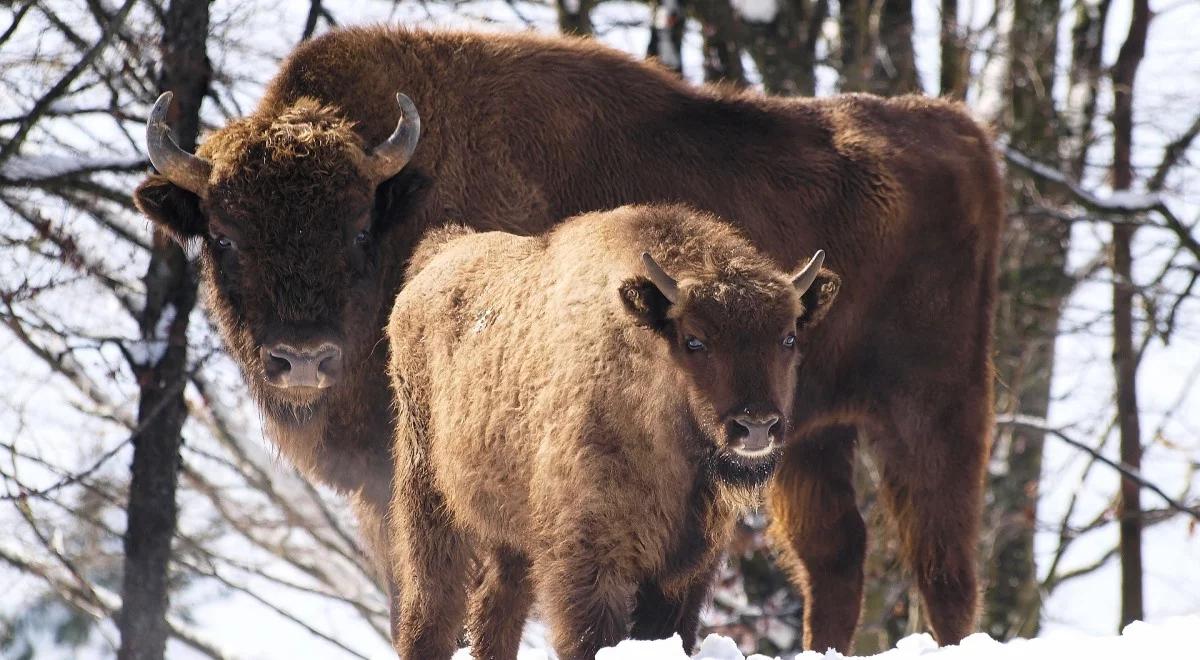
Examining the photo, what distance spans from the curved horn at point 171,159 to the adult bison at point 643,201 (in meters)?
0.01

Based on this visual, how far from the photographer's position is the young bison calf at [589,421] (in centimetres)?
465

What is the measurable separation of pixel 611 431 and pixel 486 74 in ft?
10.2

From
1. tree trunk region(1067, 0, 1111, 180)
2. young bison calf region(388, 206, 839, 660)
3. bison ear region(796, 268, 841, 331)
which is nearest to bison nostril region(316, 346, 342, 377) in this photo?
young bison calf region(388, 206, 839, 660)

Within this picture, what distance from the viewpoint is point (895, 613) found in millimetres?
12578

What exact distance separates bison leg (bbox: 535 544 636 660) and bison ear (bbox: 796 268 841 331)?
1.09 meters

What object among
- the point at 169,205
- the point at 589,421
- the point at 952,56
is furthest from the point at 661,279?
the point at 952,56

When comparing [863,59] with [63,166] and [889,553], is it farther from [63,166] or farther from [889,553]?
[63,166]

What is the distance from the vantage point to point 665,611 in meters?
5.03

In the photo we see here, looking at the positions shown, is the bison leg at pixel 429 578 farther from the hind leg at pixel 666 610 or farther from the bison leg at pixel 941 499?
the bison leg at pixel 941 499

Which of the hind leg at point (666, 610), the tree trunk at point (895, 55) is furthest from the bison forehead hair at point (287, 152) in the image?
the tree trunk at point (895, 55)

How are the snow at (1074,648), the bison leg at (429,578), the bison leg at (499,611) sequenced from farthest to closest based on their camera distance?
the bison leg at (499,611) → the bison leg at (429,578) → the snow at (1074,648)

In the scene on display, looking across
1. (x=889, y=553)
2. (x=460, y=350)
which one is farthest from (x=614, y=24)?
(x=460, y=350)

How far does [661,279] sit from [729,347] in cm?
29

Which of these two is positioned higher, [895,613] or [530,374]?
[530,374]
